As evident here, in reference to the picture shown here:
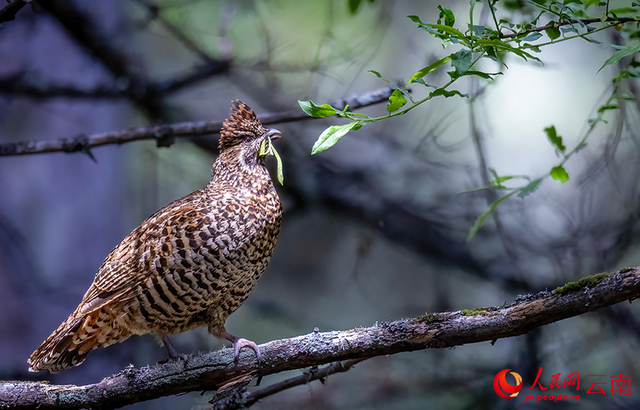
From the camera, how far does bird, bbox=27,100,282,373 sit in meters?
1.66

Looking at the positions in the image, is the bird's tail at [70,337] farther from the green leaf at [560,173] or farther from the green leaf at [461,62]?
the green leaf at [560,173]

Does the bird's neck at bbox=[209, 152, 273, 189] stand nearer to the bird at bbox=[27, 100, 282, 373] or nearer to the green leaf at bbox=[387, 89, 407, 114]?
the bird at bbox=[27, 100, 282, 373]

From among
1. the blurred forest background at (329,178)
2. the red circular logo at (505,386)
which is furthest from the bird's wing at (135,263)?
the red circular logo at (505,386)

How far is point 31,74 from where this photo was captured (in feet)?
8.37

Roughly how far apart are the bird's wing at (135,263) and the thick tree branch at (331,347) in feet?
0.88

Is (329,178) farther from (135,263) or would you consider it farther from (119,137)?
(135,263)

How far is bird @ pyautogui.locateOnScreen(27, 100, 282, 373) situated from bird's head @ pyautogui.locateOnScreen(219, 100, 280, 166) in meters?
0.09

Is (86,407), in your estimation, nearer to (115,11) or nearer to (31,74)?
(31,74)

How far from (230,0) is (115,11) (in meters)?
0.62

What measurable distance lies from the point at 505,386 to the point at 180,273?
5.61 feet

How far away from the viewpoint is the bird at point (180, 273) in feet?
5.43

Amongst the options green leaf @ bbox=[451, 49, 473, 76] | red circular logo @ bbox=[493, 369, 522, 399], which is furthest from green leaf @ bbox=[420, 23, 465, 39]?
red circular logo @ bbox=[493, 369, 522, 399]

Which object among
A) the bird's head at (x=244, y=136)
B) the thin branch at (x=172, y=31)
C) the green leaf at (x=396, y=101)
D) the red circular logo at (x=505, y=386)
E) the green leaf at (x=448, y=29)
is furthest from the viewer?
the thin branch at (x=172, y=31)

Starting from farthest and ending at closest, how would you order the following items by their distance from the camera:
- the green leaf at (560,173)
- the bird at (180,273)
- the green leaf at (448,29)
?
the green leaf at (560,173), the bird at (180,273), the green leaf at (448,29)
